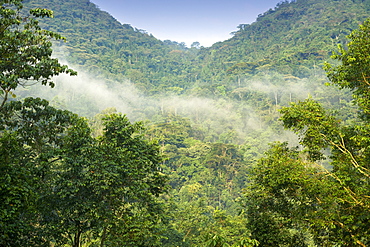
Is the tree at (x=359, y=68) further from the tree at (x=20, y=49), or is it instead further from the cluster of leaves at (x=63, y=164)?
the tree at (x=20, y=49)

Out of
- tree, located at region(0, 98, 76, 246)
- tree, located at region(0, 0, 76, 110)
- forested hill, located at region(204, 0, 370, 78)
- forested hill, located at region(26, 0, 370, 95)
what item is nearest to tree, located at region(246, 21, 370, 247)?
tree, located at region(0, 98, 76, 246)

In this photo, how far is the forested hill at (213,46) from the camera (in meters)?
69.1

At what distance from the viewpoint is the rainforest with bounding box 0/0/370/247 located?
6983mm

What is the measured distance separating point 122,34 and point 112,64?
28290mm

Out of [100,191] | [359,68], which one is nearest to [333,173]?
[359,68]

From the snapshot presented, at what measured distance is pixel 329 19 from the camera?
80.4 meters

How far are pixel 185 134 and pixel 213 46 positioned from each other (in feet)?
246

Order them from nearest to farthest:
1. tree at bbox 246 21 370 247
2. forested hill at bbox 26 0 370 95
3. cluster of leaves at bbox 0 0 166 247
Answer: tree at bbox 246 21 370 247 → cluster of leaves at bbox 0 0 166 247 → forested hill at bbox 26 0 370 95

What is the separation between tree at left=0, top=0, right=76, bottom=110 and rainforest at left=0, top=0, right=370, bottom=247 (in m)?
0.04

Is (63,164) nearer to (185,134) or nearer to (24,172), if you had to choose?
(24,172)

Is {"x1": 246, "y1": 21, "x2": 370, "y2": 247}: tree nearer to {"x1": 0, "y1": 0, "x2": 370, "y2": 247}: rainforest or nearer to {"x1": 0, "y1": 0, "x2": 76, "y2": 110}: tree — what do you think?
{"x1": 0, "y1": 0, "x2": 370, "y2": 247}: rainforest

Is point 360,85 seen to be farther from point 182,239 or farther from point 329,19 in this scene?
point 329,19

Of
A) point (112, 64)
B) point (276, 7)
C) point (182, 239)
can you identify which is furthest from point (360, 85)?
point (276, 7)

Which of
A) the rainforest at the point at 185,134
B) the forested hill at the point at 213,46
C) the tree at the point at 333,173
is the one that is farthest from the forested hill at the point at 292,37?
the tree at the point at 333,173
